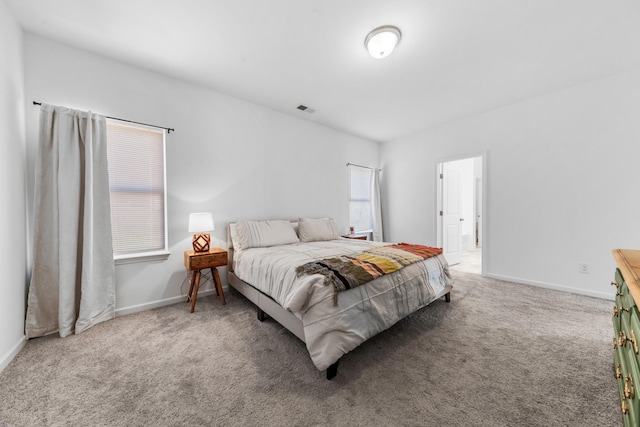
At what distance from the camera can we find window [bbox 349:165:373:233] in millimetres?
4992

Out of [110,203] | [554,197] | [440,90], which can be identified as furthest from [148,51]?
[554,197]

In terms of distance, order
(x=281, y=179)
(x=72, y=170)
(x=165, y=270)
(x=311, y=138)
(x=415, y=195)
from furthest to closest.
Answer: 1. (x=415, y=195)
2. (x=311, y=138)
3. (x=281, y=179)
4. (x=165, y=270)
5. (x=72, y=170)

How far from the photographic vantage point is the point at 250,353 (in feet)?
6.07

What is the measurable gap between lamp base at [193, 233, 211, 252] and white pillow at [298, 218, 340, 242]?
4.27ft

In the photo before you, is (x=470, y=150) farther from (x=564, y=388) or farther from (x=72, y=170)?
(x=72, y=170)

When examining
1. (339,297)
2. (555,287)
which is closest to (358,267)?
(339,297)

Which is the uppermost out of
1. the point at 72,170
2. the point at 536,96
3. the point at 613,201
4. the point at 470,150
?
the point at 536,96

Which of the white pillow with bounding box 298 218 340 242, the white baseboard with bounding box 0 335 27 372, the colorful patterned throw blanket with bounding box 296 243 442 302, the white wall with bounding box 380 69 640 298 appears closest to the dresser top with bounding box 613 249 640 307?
the colorful patterned throw blanket with bounding box 296 243 442 302

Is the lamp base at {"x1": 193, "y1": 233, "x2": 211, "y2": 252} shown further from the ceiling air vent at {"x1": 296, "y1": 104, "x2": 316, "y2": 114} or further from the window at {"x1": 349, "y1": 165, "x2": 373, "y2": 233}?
the window at {"x1": 349, "y1": 165, "x2": 373, "y2": 233}

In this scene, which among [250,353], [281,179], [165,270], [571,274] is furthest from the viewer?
[281,179]

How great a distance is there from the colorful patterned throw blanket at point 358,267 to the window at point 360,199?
255 cm

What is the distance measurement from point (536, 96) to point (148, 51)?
4.84 metres

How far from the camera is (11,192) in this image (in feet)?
5.98

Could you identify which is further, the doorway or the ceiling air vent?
the doorway
